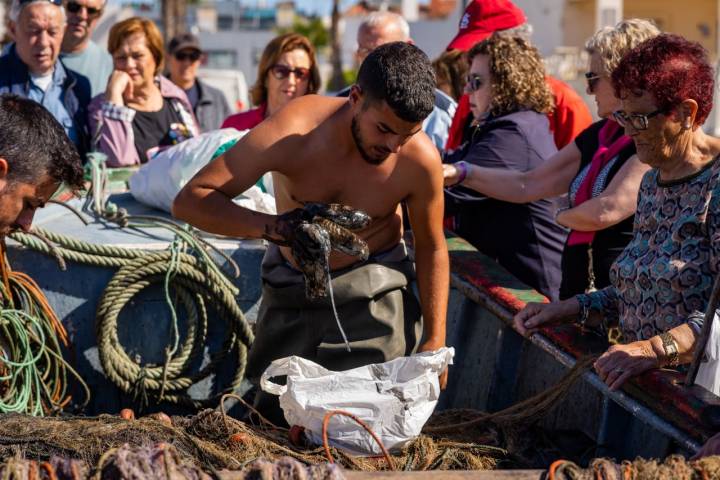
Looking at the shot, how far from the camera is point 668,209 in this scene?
3441 millimetres

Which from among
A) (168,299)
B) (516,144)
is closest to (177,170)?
(168,299)

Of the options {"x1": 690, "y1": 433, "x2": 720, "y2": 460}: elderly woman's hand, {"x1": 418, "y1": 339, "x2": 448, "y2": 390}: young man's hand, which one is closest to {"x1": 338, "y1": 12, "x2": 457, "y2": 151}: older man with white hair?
{"x1": 418, "y1": 339, "x2": 448, "y2": 390}: young man's hand

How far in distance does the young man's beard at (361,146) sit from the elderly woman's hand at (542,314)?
872mm

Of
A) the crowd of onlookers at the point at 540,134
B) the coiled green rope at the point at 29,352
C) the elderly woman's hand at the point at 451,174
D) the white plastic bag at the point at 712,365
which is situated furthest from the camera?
the elderly woman's hand at the point at 451,174

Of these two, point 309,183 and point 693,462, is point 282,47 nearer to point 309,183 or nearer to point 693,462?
point 309,183

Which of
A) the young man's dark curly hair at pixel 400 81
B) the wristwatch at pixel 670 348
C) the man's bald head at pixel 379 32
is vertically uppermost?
the man's bald head at pixel 379 32

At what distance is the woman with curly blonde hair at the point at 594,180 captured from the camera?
4.12 meters

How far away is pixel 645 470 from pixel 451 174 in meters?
2.23

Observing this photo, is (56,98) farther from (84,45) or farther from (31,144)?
(31,144)

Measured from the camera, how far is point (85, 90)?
6.61 metres

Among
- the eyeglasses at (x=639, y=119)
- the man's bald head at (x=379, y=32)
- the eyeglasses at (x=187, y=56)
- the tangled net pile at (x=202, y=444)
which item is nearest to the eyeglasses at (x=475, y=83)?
the man's bald head at (x=379, y=32)

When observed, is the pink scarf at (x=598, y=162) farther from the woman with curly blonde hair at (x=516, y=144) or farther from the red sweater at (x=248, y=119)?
the red sweater at (x=248, y=119)

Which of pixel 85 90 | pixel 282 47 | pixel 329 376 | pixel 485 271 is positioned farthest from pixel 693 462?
pixel 85 90

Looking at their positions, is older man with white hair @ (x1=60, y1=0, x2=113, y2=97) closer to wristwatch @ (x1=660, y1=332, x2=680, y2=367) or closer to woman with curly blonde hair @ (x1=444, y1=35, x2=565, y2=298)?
woman with curly blonde hair @ (x1=444, y1=35, x2=565, y2=298)
